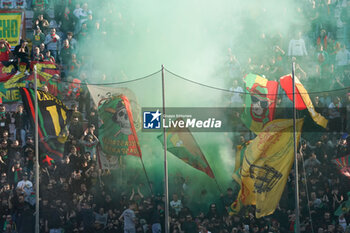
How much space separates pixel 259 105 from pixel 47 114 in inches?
167

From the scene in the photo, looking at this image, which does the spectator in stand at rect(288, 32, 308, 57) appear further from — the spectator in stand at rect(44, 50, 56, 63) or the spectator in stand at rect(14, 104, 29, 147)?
the spectator in stand at rect(14, 104, 29, 147)

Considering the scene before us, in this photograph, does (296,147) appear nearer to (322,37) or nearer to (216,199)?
(216,199)

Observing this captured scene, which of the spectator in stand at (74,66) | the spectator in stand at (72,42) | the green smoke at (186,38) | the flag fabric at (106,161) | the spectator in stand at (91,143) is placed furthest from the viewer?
the green smoke at (186,38)

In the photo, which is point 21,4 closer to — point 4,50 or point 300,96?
point 4,50

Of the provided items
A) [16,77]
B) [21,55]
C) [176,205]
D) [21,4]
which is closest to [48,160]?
[16,77]

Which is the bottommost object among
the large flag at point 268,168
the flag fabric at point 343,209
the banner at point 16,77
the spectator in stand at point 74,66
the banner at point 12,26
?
the flag fabric at point 343,209

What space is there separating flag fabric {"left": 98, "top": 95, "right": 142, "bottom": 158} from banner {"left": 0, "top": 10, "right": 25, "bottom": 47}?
4.43m

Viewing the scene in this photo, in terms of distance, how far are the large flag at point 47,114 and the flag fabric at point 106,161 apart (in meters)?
0.92

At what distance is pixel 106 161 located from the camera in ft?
52.9

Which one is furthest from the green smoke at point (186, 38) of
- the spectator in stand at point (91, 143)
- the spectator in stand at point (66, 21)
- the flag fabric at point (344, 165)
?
the flag fabric at point (344, 165)

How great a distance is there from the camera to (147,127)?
1608 cm

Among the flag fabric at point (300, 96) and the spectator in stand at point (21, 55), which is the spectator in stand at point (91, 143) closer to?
the spectator in stand at point (21, 55)

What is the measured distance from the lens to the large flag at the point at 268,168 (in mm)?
15406

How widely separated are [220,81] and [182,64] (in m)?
1.24
